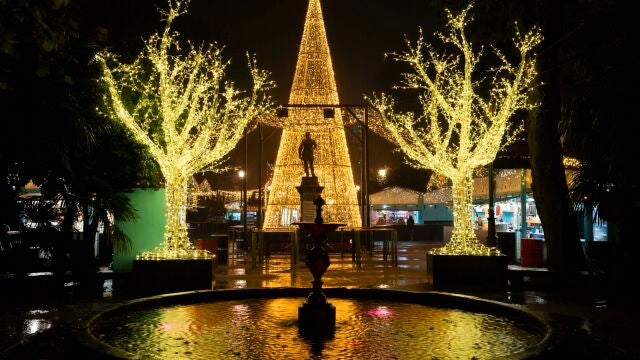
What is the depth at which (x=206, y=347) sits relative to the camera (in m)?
6.97

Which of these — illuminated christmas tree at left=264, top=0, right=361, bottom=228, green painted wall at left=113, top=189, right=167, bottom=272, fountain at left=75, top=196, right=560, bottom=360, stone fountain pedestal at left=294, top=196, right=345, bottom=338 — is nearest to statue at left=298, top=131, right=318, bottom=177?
illuminated christmas tree at left=264, top=0, right=361, bottom=228

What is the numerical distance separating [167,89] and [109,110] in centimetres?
158

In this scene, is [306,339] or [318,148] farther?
[318,148]

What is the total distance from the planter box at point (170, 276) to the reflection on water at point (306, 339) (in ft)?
4.59

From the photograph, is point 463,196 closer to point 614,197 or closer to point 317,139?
point 614,197

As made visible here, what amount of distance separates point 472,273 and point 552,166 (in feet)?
12.3

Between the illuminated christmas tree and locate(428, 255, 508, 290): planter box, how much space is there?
8.20 m

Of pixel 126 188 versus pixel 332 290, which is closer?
pixel 332 290

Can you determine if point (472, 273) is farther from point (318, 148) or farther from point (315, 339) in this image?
point (318, 148)

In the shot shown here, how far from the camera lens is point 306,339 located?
7.44m

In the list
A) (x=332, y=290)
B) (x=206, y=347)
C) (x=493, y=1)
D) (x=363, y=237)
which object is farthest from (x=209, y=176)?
(x=206, y=347)

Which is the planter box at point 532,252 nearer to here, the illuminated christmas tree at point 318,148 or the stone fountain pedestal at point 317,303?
the illuminated christmas tree at point 318,148

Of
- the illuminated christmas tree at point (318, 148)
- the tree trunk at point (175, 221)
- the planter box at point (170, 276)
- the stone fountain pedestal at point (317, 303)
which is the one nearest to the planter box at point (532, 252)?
the illuminated christmas tree at point (318, 148)

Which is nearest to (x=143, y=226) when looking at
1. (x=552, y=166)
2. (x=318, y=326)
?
(x=318, y=326)
